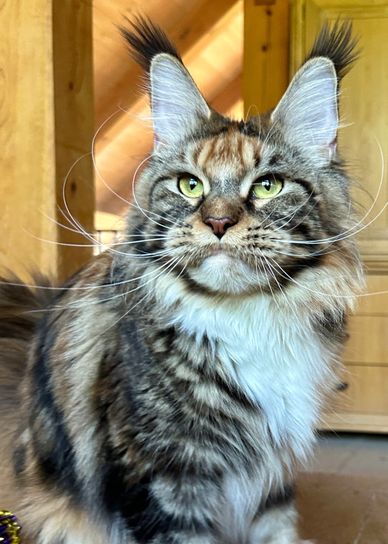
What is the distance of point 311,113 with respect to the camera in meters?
1.27

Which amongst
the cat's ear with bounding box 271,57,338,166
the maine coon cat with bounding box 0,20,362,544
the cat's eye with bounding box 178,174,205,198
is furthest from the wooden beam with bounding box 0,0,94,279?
the cat's ear with bounding box 271,57,338,166

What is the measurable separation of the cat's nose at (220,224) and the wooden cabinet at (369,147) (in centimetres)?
173

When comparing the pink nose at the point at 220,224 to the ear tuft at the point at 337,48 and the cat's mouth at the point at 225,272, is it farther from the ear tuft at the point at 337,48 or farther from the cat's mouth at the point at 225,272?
the ear tuft at the point at 337,48

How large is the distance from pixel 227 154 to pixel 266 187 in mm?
104

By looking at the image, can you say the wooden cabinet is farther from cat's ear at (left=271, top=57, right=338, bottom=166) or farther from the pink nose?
the pink nose

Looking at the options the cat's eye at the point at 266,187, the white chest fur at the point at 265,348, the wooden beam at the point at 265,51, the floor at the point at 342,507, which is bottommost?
the floor at the point at 342,507

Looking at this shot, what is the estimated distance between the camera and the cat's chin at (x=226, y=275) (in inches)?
43.1

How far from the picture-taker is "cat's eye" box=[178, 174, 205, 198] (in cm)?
120

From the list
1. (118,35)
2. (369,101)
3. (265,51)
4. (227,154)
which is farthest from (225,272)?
(265,51)

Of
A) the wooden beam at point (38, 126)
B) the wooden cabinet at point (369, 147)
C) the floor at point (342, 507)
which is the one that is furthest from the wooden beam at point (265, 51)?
the floor at point (342, 507)

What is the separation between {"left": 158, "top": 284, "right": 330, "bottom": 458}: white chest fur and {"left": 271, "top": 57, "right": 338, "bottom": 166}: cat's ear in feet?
1.04

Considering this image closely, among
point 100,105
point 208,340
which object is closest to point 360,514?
point 208,340

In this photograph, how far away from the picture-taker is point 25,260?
5.69 feet

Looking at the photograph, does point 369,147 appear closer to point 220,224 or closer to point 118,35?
point 118,35
